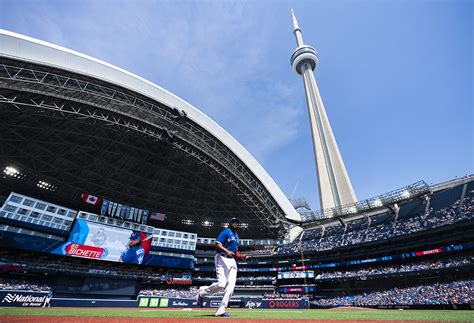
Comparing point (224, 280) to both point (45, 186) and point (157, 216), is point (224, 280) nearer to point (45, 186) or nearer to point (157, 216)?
point (157, 216)

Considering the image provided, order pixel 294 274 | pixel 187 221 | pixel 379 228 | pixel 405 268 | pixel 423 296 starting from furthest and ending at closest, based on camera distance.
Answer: pixel 187 221 → pixel 294 274 → pixel 379 228 → pixel 405 268 → pixel 423 296

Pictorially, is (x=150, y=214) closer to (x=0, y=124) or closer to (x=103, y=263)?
(x=103, y=263)

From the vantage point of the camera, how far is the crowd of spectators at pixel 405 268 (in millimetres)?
27627

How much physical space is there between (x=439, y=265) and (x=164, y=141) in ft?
127

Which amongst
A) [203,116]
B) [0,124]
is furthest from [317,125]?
[0,124]

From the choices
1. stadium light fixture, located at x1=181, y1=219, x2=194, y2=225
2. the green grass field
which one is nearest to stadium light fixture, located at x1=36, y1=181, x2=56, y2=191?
stadium light fixture, located at x1=181, y1=219, x2=194, y2=225

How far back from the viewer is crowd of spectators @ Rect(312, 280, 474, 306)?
76.9ft

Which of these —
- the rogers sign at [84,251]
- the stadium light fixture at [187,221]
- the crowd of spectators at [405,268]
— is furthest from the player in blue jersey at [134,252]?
the crowd of spectators at [405,268]

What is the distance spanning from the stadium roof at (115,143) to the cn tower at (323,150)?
60.0ft

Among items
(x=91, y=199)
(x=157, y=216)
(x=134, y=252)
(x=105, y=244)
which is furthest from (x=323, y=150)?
(x=91, y=199)

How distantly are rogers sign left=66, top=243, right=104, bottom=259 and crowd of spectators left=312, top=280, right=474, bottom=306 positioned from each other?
1502 inches

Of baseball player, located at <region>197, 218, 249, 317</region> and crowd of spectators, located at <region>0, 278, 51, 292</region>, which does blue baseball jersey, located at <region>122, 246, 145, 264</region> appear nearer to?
crowd of spectators, located at <region>0, 278, 51, 292</region>

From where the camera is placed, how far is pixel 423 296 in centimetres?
2656

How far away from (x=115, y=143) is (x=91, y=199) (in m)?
12.1
